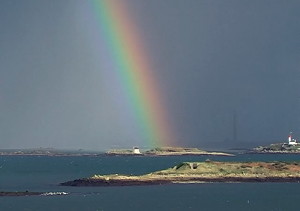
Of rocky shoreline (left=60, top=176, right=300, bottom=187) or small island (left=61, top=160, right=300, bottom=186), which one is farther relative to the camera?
small island (left=61, top=160, right=300, bottom=186)

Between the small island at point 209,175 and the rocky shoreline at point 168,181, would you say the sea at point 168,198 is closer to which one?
the rocky shoreline at point 168,181

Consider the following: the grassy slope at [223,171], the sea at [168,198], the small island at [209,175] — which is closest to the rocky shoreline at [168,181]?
the small island at [209,175]

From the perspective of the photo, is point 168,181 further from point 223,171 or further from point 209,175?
point 223,171

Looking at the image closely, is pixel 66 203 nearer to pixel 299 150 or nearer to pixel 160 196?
pixel 160 196

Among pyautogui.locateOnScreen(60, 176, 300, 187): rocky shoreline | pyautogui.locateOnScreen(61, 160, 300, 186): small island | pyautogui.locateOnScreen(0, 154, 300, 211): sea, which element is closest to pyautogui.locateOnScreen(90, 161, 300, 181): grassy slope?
pyautogui.locateOnScreen(61, 160, 300, 186): small island

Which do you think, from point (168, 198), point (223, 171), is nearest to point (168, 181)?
point (223, 171)

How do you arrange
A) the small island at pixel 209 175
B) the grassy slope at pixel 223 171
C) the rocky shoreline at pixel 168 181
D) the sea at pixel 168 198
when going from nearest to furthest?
the sea at pixel 168 198 < the rocky shoreline at pixel 168 181 < the small island at pixel 209 175 < the grassy slope at pixel 223 171

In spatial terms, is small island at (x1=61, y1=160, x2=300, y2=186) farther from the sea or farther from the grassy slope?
the sea

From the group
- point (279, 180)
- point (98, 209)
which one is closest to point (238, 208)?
point (98, 209)
